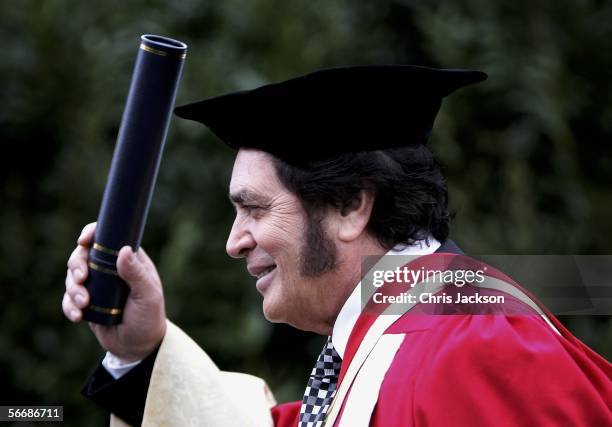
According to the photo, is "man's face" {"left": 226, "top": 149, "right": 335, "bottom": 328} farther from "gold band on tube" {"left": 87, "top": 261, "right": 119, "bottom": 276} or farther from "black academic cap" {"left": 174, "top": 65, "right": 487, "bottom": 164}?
"gold band on tube" {"left": 87, "top": 261, "right": 119, "bottom": 276}

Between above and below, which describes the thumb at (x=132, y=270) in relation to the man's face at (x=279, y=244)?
below

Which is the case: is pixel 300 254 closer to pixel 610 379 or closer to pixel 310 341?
pixel 610 379

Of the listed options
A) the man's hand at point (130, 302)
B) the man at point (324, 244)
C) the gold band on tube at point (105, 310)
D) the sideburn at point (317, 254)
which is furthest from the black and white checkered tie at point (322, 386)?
the gold band on tube at point (105, 310)

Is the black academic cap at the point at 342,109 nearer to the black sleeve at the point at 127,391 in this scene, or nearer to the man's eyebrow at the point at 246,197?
the man's eyebrow at the point at 246,197

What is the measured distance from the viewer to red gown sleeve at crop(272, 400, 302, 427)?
10.3 feet

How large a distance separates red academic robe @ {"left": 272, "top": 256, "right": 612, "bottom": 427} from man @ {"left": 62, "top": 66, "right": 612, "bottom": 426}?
0.01m

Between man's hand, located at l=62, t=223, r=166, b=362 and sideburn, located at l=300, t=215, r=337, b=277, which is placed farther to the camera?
sideburn, located at l=300, t=215, r=337, b=277

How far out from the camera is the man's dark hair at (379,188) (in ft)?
9.07

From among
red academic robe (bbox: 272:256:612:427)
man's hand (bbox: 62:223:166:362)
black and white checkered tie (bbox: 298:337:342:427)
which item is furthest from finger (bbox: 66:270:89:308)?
red academic robe (bbox: 272:256:612:427)

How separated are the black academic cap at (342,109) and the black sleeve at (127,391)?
0.73 m

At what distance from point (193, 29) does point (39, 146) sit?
4.30ft

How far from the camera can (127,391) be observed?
119 inches

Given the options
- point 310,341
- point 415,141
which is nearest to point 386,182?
point 415,141

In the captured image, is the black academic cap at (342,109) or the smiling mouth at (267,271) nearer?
the black academic cap at (342,109)
